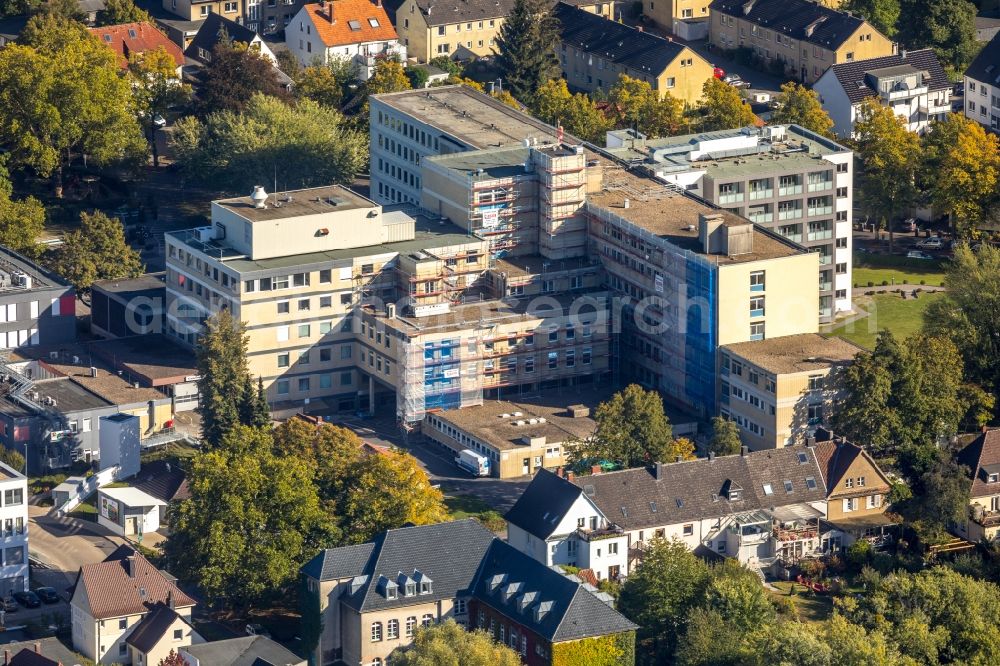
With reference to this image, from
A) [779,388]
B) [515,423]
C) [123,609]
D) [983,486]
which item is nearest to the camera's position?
[123,609]

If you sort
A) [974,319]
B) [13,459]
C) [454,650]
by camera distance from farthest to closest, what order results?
[974,319], [13,459], [454,650]

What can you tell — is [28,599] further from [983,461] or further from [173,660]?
[983,461]

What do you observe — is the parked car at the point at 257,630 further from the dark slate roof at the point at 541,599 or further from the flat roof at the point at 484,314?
the flat roof at the point at 484,314

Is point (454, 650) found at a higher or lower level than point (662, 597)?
higher

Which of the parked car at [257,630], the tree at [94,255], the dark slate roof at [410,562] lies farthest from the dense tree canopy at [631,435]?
the tree at [94,255]

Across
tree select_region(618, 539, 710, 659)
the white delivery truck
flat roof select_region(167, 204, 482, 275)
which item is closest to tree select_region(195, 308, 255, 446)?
flat roof select_region(167, 204, 482, 275)

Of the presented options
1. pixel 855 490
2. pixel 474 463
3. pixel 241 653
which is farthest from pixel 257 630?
pixel 855 490
